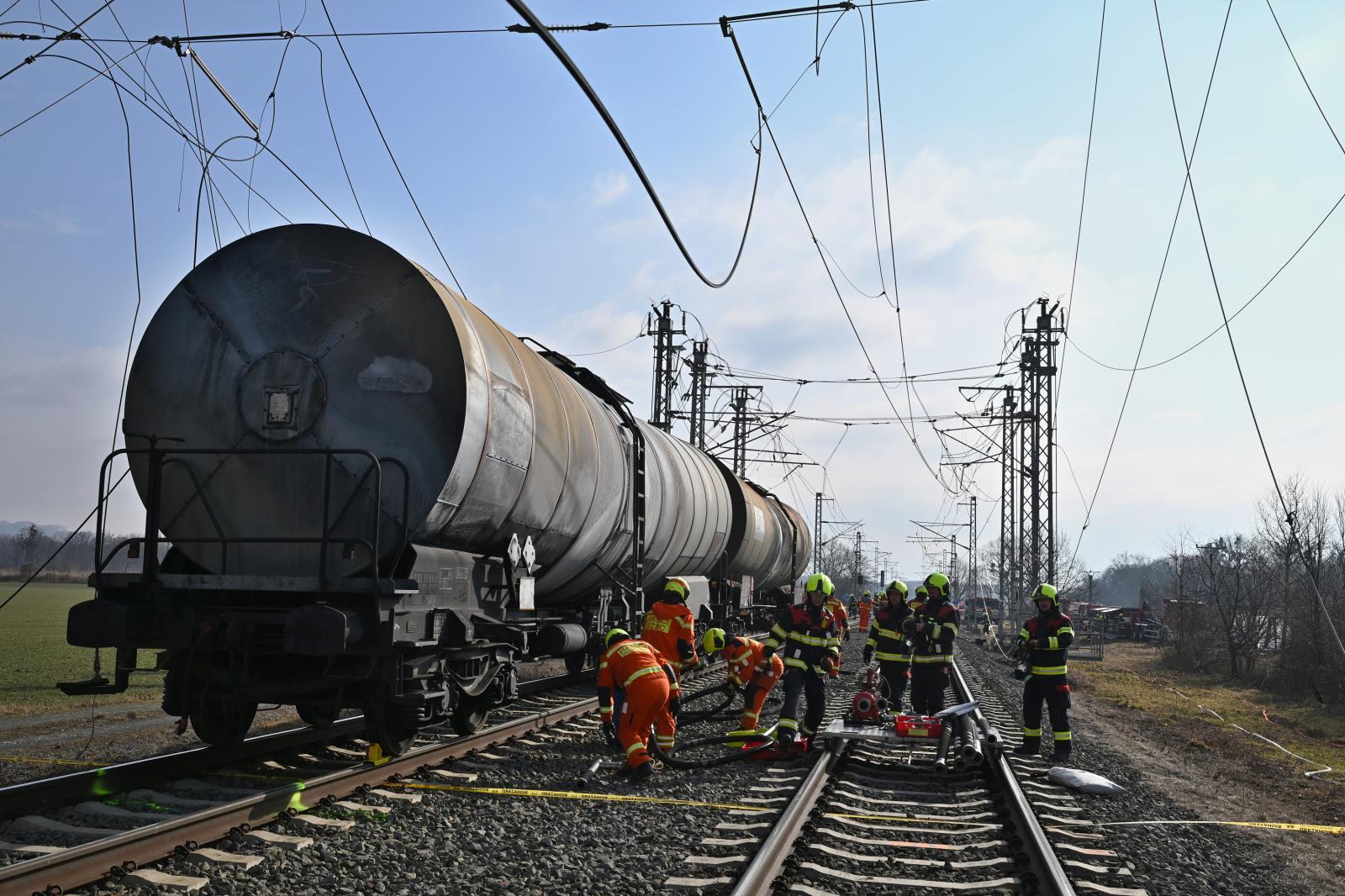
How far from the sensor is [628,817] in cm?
650

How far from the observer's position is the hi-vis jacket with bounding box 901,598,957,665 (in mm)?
10539

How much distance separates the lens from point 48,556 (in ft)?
136

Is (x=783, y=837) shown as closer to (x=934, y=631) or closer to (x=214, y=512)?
(x=214, y=512)

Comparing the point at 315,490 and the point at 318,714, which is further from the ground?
the point at 315,490

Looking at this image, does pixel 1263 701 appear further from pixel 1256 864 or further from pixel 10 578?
pixel 10 578

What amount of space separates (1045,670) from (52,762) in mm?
9350

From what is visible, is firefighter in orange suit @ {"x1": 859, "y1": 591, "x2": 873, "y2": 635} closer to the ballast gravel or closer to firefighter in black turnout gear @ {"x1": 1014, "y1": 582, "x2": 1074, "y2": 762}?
firefighter in black turnout gear @ {"x1": 1014, "y1": 582, "x2": 1074, "y2": 762}

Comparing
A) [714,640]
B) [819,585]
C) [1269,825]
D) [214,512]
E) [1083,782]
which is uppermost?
[214,512]

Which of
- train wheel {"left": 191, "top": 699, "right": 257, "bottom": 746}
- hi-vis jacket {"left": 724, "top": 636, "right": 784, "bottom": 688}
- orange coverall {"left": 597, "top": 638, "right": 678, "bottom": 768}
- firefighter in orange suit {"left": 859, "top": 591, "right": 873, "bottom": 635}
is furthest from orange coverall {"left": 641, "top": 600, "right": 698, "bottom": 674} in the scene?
firefighter in orange suit {"left": 859, "top": 591, "right": 873, "bottom": 635}

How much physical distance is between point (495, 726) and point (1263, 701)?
20.7m

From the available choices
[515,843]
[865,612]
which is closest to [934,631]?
[515,843]

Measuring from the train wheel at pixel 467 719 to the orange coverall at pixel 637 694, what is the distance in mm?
1239

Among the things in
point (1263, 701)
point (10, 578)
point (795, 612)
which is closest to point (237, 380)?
point (795, 612)

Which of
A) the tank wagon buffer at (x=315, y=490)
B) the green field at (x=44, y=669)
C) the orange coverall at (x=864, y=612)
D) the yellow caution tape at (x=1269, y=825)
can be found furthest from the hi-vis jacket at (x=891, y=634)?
the orange coverall at (x=864, y=612)
